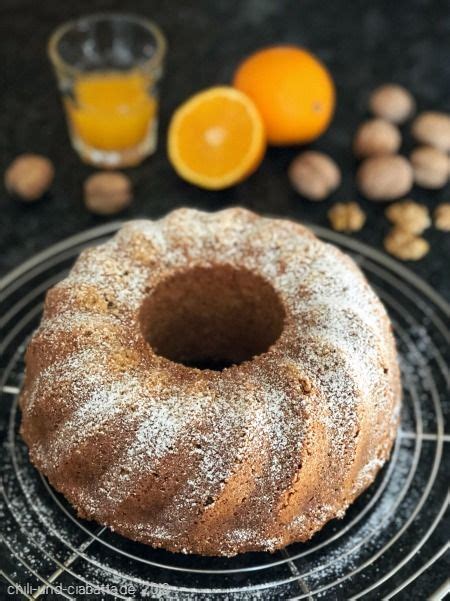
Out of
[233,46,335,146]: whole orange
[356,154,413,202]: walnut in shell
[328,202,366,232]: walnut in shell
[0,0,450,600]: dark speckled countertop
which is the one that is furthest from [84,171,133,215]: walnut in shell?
[356,154,413,202]: walnut in shell

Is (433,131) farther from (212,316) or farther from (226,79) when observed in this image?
(212,316)

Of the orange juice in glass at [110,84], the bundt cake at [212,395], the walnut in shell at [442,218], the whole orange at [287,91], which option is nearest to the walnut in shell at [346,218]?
the walnut in shell at [442,218]

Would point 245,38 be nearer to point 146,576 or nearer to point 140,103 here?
point 140,103

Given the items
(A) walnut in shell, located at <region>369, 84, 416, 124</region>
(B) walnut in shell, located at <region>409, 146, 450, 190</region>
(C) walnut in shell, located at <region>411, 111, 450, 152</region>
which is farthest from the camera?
(A) walnut in shell, located at <region>369, 84, 416, 124</region>

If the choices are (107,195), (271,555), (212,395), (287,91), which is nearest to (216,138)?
(287,91)

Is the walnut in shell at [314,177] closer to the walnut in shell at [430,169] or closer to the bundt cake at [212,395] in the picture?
the walnut in shell at [430,169]

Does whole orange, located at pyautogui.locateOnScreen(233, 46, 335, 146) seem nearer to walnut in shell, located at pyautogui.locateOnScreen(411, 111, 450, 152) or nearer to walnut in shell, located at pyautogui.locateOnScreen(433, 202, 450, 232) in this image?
walnut in shell, located at pyautogui.locateOnScreen(411, 111, 450, 152)

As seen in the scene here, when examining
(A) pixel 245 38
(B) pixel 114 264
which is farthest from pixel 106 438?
(A) pixel 245 38
